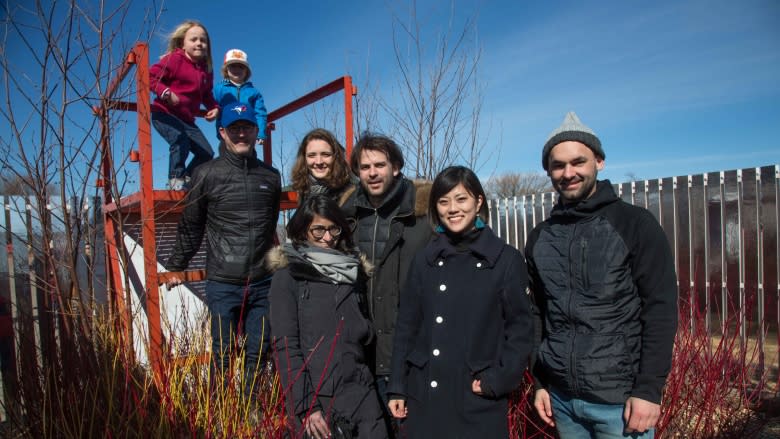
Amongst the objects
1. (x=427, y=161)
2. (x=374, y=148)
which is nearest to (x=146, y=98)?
(x=374, y=148)

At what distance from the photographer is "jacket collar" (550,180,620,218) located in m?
1.80

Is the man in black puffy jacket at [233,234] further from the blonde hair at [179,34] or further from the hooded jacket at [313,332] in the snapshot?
the blonde hair at [179,34]

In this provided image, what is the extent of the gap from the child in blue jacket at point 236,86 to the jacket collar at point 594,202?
9.76 ft

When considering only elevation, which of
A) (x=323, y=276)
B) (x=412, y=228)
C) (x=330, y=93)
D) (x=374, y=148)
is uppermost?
(x=330, y=93)

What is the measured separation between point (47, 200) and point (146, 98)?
916mm

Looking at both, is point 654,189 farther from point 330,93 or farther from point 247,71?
point 247,71

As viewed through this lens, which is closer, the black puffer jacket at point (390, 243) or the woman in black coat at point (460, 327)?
the woman in black coat at point (460, 327)

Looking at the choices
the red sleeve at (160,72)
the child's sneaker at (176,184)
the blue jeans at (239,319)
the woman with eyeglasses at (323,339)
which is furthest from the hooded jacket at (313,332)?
the red sleeve at (160,72)

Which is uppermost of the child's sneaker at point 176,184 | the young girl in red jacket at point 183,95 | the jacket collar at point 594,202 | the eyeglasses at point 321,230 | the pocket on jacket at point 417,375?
the young girl in red jacket at point 183,95

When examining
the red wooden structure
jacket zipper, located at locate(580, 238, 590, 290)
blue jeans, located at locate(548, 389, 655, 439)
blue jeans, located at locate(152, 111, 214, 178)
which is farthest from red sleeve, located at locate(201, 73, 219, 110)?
blue jeans, located at locate(548, 389, 655, 439)

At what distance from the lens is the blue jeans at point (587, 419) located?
1.69 metres

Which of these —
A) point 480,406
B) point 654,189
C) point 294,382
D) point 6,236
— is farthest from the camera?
point 654,189

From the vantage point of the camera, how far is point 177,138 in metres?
3.70

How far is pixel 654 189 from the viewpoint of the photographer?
6668 millimetres
